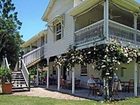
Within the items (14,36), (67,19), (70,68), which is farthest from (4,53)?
(70,68)

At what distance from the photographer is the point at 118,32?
17.4 meters

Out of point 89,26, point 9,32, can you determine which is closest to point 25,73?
point 89,26

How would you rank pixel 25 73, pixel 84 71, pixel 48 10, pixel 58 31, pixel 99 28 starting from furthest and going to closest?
1. pixel 48 10
2. pixel 84 71
3. pixel 58 31
4. pixel 25 73
5. pixel 99 28

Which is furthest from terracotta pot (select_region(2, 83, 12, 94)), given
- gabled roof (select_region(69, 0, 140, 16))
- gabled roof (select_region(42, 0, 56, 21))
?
gabled roof (select_region(42, 0, 56, 21))

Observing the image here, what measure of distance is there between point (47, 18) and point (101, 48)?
11.4m

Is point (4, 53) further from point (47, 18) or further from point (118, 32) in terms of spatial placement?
point (118, 32)

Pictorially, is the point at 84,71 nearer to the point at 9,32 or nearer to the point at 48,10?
the point at 48,10

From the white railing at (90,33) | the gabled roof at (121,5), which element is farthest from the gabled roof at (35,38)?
the gabled roof at (121,5)

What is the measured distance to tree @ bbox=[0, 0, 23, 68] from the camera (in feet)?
124

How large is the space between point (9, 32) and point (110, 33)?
80.9 feet

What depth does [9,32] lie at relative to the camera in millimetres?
38594

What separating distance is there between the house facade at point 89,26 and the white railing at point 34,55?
0.15m

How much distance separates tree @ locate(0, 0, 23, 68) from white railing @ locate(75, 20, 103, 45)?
64.5 ft

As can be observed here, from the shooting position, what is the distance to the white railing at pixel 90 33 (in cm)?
1703
